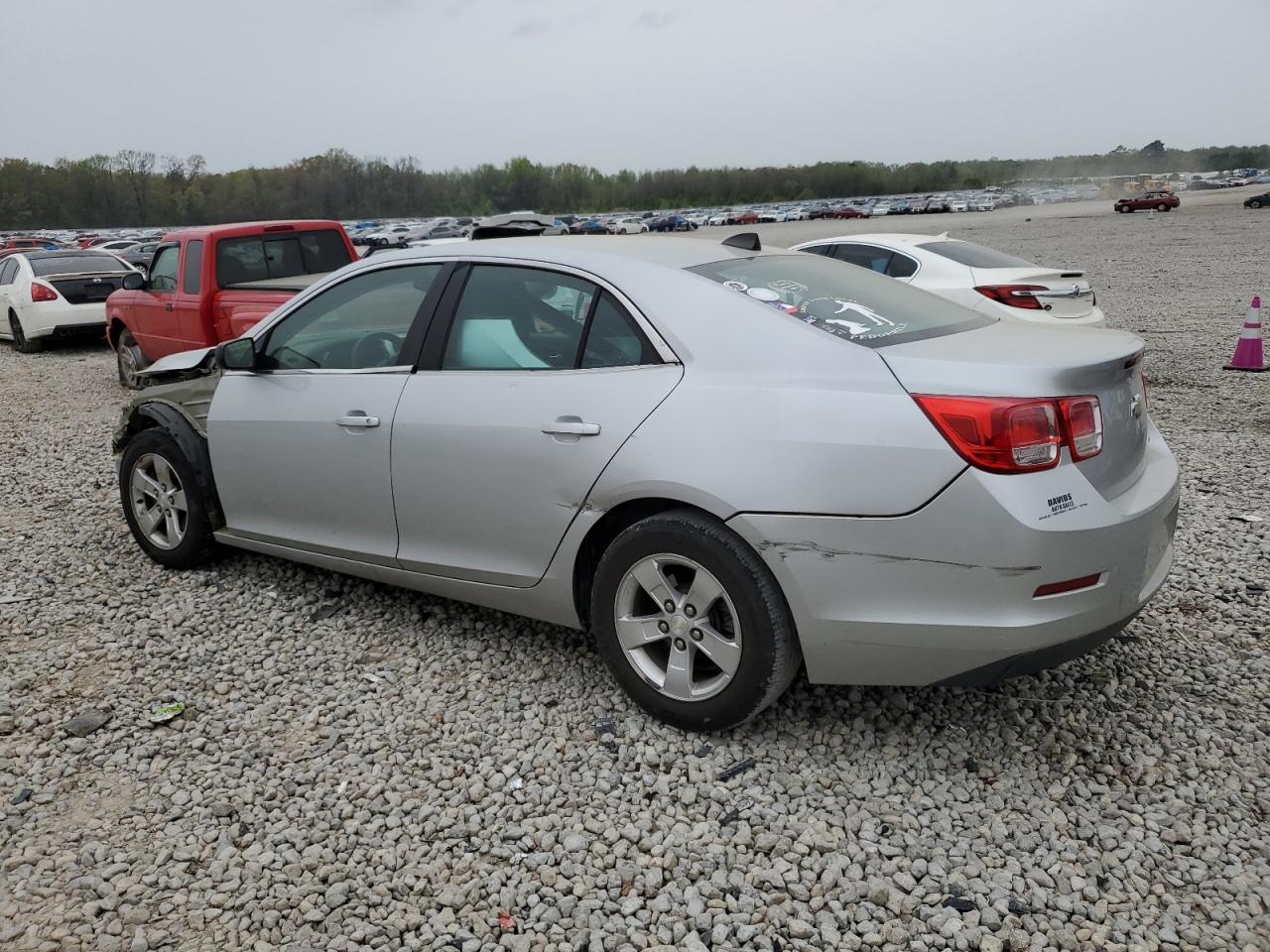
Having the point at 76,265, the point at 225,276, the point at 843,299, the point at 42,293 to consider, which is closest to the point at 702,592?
the point at 843,299

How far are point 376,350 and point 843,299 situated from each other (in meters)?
1.92

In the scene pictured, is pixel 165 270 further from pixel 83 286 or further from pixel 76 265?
pixel 76 265

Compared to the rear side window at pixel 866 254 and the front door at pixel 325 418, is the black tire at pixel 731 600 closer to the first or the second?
the front door at pixel 325 418

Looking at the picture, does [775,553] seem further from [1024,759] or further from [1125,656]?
[1125,656]

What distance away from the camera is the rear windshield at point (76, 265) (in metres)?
14.8

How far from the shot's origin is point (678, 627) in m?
3.22

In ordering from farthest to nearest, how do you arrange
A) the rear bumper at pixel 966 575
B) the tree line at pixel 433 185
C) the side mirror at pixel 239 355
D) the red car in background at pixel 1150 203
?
1. the tree line at pixel 433 185
2. the red car in background at pixel 1150 203
3. the side mirror at pixel 239 355
4. the rear bumper at pixel 966 575

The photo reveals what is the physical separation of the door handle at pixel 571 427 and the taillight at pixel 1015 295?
6993 millimetres

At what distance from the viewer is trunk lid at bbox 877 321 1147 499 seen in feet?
9.19

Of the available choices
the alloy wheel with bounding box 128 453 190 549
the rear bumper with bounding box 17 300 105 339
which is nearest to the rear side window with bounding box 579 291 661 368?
the alloy wheel with bounding box 128 453 190 549

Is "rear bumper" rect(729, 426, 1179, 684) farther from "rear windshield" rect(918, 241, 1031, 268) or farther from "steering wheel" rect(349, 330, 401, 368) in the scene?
"rear windshield" rect(918, 241, 1031, 268)

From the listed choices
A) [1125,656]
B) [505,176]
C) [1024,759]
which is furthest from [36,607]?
[505,176]

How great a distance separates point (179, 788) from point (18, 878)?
0.51 meters

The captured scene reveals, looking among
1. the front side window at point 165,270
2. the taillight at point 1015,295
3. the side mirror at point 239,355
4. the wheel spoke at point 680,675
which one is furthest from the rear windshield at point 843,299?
the front side window at point 165,270
